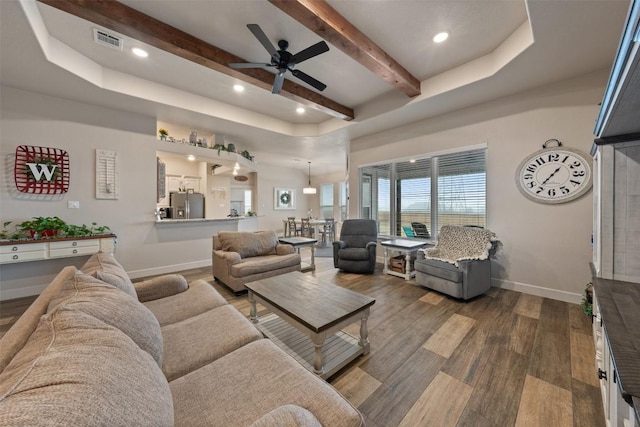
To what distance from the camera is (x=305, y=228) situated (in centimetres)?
815

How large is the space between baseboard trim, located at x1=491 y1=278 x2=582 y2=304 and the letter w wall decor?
6.57 meters

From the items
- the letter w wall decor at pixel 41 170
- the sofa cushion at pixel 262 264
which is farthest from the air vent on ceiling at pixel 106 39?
the sofa cushion at pixel 262 264

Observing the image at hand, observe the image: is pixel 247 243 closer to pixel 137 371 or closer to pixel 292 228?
pixel 137 371

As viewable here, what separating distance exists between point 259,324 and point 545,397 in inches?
89.7

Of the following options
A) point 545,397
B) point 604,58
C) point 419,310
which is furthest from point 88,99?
point 604,58

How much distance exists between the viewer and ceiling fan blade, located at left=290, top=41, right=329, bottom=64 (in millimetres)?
2328

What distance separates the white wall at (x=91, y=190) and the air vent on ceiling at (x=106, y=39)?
1.55 meters

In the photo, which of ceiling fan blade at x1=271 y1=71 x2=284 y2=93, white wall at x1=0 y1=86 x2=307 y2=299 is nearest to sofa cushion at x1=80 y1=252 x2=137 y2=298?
ceiling fan blade at x1=271 y1=71 x2=284 y2=93

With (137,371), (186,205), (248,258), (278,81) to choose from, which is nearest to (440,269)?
(248,258)

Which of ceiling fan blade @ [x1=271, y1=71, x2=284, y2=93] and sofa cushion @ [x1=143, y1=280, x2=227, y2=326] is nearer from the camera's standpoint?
sofa cushion @ [x1=143, y1=280, x2=227, y2=326]

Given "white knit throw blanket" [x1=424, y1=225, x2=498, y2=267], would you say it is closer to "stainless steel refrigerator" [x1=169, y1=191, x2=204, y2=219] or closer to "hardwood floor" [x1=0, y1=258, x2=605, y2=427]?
"hardwood floor" [x1=0, y1=258, x2=605, y2=427]

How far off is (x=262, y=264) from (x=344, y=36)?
2882mm

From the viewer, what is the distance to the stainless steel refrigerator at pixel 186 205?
6069 millimetres

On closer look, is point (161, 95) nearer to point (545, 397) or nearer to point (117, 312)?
point (117, 312)
